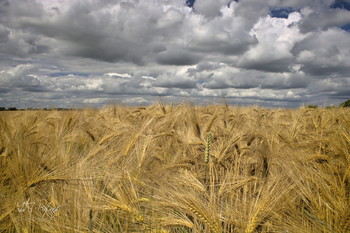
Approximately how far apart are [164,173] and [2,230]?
131 cm

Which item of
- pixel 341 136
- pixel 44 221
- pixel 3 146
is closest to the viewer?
pixel 44 221

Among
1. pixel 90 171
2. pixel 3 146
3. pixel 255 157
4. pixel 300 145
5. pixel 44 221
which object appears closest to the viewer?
pixel 44 221

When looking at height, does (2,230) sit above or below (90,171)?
below

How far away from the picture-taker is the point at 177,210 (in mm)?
1737

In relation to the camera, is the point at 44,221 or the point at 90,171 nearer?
the point at 44,221

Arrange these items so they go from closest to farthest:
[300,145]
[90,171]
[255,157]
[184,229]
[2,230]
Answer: [2,230] < [184,229] < [90,171] < [255,157] < [300,145]

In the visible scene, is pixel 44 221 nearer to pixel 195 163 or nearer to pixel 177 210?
pixel 177 210

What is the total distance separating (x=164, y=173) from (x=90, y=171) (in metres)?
0.70

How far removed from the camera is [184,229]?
1.89 meters

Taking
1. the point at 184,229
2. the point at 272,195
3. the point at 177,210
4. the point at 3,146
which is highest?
the point at 3,146

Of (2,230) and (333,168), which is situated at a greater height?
(333,168)

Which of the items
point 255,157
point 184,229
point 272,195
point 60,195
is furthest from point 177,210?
point 255,157

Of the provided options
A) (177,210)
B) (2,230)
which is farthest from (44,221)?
(177,210)

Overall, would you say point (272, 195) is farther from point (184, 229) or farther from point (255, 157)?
point (255, 157)
